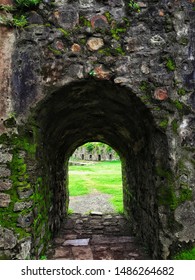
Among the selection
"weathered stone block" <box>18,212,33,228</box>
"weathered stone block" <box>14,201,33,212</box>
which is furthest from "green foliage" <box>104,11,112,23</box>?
"weathered stone block" <box>18,212,33,228</box>

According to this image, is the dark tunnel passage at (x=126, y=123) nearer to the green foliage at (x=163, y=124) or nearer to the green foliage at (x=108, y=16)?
the green foliage at (x=163, y=124)

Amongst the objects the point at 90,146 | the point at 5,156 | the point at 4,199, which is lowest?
the point at 4,199

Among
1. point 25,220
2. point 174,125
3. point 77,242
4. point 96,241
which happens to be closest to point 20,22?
point 174,125

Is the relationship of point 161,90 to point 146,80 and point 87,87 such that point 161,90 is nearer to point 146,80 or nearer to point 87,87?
point 146,80

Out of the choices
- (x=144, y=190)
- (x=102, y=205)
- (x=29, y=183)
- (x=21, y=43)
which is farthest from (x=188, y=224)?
(x=102, y=205)

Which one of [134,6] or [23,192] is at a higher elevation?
[134,6]

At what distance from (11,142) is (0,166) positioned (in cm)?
37

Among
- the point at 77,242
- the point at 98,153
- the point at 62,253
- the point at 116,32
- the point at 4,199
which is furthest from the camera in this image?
the point at 98,153

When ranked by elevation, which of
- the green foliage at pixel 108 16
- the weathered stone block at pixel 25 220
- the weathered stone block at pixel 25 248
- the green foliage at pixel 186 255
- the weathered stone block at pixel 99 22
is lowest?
the green foliage at pixel 186 255

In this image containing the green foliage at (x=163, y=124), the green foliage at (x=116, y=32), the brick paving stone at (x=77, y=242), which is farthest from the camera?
the brick paving stone at (x=77, y=242)

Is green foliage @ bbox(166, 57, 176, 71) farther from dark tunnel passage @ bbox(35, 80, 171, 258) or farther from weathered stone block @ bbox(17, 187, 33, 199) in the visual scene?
weathered stone block @ bbox(17, 187, 33, 199)

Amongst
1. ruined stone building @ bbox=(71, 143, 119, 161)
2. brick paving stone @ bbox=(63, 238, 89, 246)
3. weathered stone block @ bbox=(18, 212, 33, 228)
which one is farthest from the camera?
ruined stone building @ bbox=(71, 143, 119, 161)

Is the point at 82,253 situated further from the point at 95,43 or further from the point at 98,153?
the point at 98,153

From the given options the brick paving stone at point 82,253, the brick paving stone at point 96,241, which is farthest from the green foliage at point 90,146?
the brick paving stone at point 82,253
